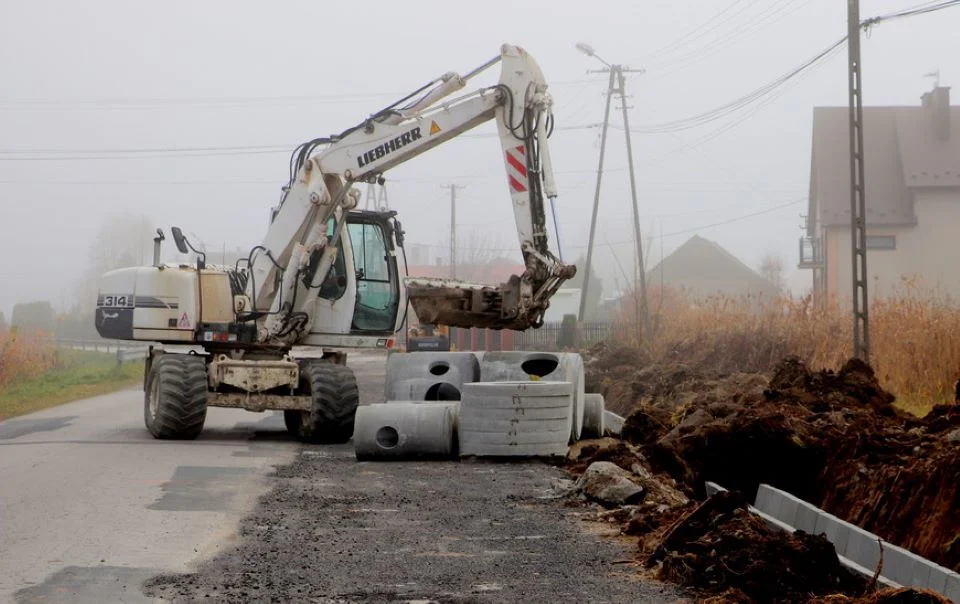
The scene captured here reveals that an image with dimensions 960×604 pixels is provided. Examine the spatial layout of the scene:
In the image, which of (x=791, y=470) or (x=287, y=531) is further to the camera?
(x=791, y=470)

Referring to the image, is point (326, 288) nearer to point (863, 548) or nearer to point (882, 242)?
point (863, 548)

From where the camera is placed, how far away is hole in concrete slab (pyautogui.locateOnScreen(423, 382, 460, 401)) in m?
18.8

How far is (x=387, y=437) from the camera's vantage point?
1642 centimetres

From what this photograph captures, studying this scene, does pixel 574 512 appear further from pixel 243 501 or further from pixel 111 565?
pixel 111 565

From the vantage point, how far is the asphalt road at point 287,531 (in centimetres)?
841

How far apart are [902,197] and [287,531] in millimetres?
50476

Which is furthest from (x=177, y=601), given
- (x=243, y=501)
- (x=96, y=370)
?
(x=96, y=370)

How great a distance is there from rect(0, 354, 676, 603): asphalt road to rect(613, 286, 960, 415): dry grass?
305 inches

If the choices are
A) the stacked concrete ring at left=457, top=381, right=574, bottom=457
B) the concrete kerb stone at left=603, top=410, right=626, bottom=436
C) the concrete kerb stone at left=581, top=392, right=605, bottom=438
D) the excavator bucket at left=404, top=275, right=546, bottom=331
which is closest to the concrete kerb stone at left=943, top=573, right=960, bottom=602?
the stacked concrete ring at left=457, top=381, right=574, bottom=457

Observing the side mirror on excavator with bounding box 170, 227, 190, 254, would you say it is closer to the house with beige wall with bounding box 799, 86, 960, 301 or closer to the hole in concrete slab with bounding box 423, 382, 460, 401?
the hole in concrete slab with bounding box 423, 382, 460, 401

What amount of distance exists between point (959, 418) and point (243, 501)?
6.96 m

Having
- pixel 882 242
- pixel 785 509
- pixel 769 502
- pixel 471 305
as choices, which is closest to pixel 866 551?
pixel 785 509

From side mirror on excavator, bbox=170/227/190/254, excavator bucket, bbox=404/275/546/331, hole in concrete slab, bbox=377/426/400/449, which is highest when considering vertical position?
side mirror on excavator, bbox=170/227/190/254

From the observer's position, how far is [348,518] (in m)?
11.5
